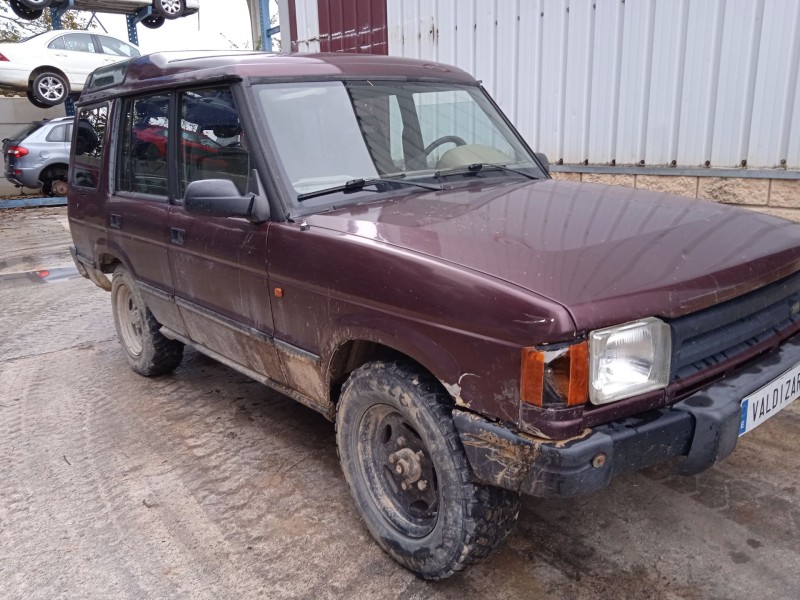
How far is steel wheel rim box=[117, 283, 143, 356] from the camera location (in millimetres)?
4699

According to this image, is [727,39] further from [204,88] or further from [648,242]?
[204,88]

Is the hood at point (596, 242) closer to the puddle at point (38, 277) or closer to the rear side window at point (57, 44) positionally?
the puddle at point (38, 277)

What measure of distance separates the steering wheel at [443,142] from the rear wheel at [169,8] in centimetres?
1504

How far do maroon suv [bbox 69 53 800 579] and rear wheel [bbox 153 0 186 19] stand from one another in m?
13.7

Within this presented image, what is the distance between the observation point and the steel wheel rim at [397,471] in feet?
8.06

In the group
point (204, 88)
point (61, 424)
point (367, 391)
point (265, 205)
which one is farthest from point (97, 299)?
point (367, 391)

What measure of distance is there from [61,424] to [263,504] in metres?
1.73

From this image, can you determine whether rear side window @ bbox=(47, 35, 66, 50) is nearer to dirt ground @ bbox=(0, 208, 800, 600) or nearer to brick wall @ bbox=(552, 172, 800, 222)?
dirt ground @ bbox=(0, 208, 800, 600)

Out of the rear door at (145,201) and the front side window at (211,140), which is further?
the rear door at (145,201)

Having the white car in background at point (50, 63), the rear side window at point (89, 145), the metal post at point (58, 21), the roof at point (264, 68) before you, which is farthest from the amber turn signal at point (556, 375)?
the metal post at point (58, 21)

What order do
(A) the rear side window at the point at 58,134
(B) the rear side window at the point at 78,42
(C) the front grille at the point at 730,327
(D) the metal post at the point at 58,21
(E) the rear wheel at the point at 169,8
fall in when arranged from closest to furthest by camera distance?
(C) the front grille at the point at 730,327 → (A) the rear side window at the point at 58,134 → (B) the rear side window at the point at 78,42 → (D) the metal post at the point at 58,21 → (E) the rear wheel at the point at 169,8

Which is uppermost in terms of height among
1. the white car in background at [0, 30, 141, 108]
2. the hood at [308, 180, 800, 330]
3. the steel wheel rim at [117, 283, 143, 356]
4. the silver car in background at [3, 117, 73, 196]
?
the white car in background at [0, 30, 141, 108]

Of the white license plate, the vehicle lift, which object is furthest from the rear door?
the vehicle lift

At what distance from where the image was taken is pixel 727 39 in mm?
4887
